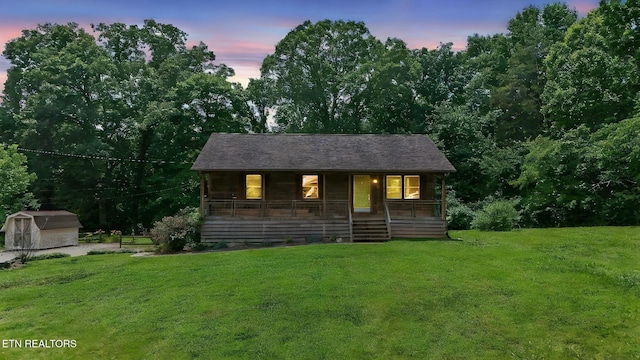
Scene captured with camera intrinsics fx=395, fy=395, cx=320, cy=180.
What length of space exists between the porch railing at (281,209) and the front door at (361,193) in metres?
0.96

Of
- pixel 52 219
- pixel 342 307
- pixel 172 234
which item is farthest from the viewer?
pixel 52 219

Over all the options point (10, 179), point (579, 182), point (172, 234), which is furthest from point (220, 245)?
point (579, 182)

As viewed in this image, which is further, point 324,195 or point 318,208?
point 318,208

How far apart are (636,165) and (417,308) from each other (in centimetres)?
1476

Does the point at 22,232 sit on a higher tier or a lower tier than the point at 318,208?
lower

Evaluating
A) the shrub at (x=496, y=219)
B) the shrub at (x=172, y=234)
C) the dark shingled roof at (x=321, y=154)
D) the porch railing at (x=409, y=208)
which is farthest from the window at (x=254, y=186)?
the shrub at (x=496, y=219)

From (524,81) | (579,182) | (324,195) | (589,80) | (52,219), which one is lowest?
(52,219)

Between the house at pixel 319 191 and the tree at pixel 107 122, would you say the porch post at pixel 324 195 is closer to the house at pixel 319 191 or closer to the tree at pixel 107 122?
the house at pixel 319 191

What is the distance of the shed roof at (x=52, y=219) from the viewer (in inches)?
907

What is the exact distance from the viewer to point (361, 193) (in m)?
22.7

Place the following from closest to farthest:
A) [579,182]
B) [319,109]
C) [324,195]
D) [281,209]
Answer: [324,195], [281,209], [579,182], [319,109]

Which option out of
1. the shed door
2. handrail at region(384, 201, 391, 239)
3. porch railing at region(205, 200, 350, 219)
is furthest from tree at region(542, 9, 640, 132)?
the shed door

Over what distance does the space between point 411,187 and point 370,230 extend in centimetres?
421

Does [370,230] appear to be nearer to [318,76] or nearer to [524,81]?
[318,76]
